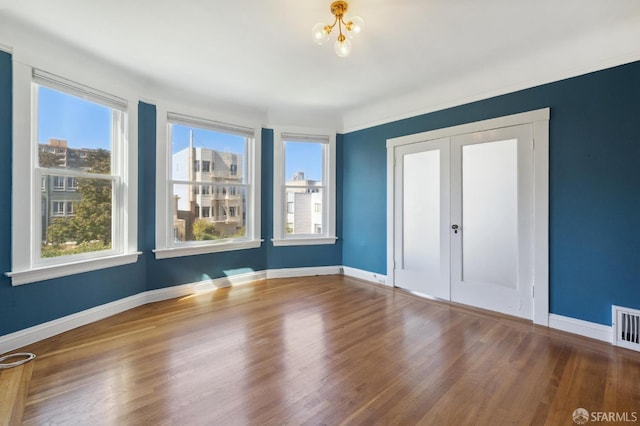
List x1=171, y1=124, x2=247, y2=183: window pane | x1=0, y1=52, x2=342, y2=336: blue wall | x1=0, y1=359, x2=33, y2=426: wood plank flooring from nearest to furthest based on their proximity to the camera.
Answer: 1. x1=0, y1=359, x2=33, y2=426: wood plank flooring
2. x1=0, y1=52, x2=342, y2=336: blue wall
3. x1=171, y1=124, x2=247, y2=183: window pane

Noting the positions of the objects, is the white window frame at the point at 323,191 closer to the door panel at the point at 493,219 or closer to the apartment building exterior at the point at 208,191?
the apartment building exterior at the point at 208,191

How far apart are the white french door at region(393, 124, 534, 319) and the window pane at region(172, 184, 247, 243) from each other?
2.30 metres

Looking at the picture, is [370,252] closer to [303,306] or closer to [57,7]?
[303,306]

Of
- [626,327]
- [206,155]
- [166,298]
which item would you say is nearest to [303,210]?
Result: [206,155]

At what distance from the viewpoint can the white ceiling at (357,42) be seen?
2.23 meters

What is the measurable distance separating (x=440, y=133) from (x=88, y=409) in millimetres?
4080

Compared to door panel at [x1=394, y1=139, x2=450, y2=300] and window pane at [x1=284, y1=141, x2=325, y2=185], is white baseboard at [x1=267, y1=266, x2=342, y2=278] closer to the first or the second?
door panel at [x1=394, y1=139, x2=450, y2=300]

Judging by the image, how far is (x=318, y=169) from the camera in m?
4.95

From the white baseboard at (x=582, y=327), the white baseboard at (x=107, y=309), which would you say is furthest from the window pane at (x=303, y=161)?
the white baseboard at (x=582, y=327)

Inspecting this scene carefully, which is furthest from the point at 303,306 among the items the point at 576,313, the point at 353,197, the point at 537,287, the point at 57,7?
the point at 57,7

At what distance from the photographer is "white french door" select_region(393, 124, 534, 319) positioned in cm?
312

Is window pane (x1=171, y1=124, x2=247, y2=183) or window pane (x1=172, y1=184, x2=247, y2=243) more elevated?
window pane (x1=171, y1=124, x2=247, y2=183)

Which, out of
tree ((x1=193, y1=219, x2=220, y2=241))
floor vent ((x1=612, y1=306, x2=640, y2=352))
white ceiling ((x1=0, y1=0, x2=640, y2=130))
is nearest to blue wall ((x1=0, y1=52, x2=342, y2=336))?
tree ((x1=193, y1=219, x2=220, y2=241))

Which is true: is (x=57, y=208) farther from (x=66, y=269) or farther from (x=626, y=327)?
(x=626, y=327)
